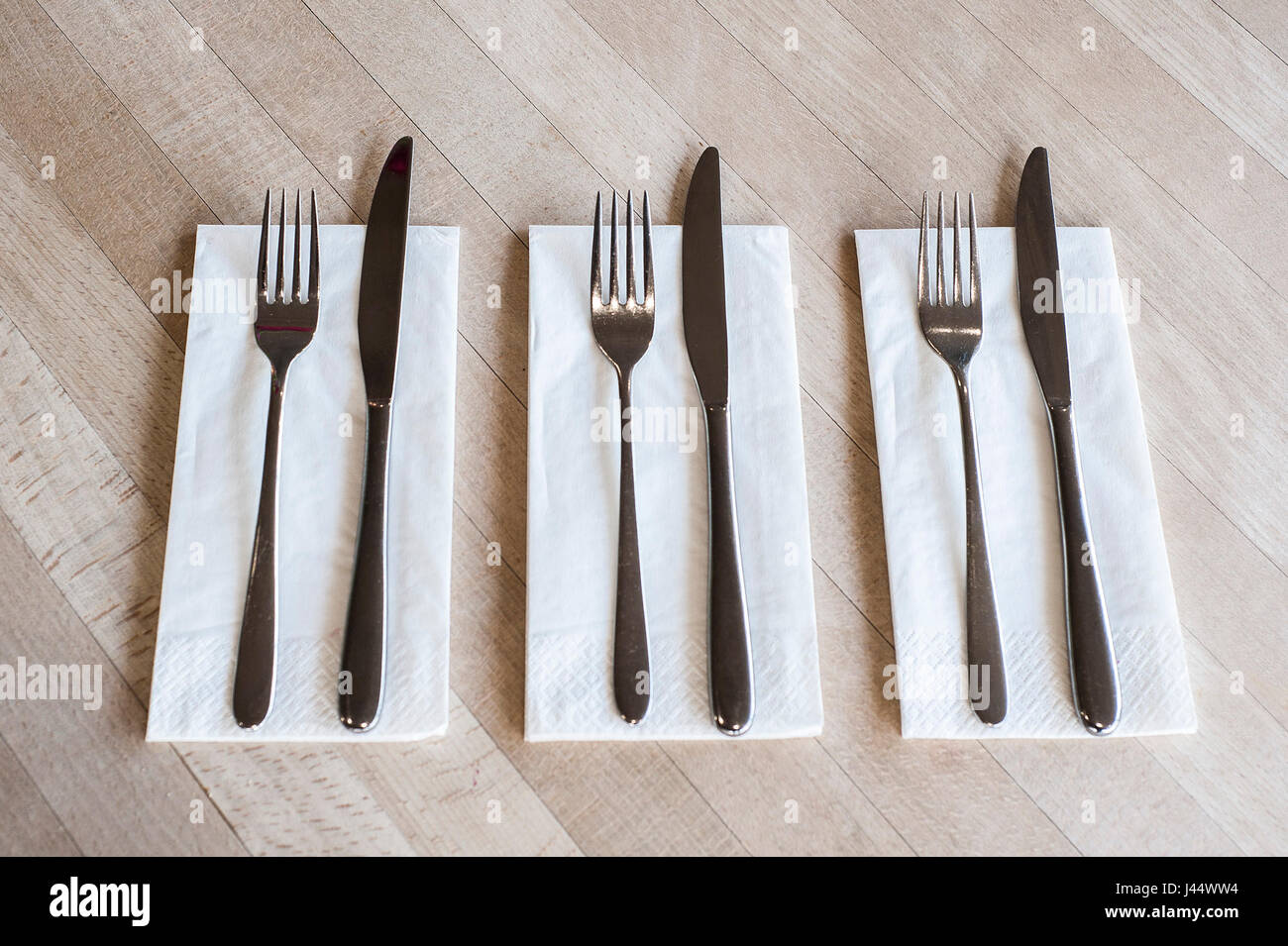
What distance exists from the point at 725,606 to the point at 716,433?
0.50 ft

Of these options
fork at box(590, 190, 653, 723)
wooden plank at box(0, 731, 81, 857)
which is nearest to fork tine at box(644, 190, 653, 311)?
fork at box(590, 190, 653, 723)

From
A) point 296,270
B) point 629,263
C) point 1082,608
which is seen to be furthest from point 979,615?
point 296,270

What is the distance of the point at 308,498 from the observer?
71cm

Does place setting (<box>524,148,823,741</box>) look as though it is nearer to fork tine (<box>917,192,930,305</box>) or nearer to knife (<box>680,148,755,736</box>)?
knife (<box>680,148,755,736</box>)

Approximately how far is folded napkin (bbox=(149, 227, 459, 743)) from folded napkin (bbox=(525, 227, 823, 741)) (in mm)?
87

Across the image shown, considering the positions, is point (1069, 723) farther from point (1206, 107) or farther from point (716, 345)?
point (1206, 107)

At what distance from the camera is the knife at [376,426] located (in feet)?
2.14

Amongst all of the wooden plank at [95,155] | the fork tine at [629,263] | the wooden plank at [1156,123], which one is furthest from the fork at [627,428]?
the wooden plank at [1156,123]

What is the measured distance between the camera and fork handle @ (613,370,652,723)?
0.66 m

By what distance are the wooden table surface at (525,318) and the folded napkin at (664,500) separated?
3 cm

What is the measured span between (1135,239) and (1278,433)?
234 mm

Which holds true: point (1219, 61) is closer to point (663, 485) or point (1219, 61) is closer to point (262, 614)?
point (663, 485)

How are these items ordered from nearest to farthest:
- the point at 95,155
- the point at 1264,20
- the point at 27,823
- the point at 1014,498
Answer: the point at 27,823 < the point at 1014,498 < the point at 95,155 < the point at 1264,20

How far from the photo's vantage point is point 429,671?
0.67 m
